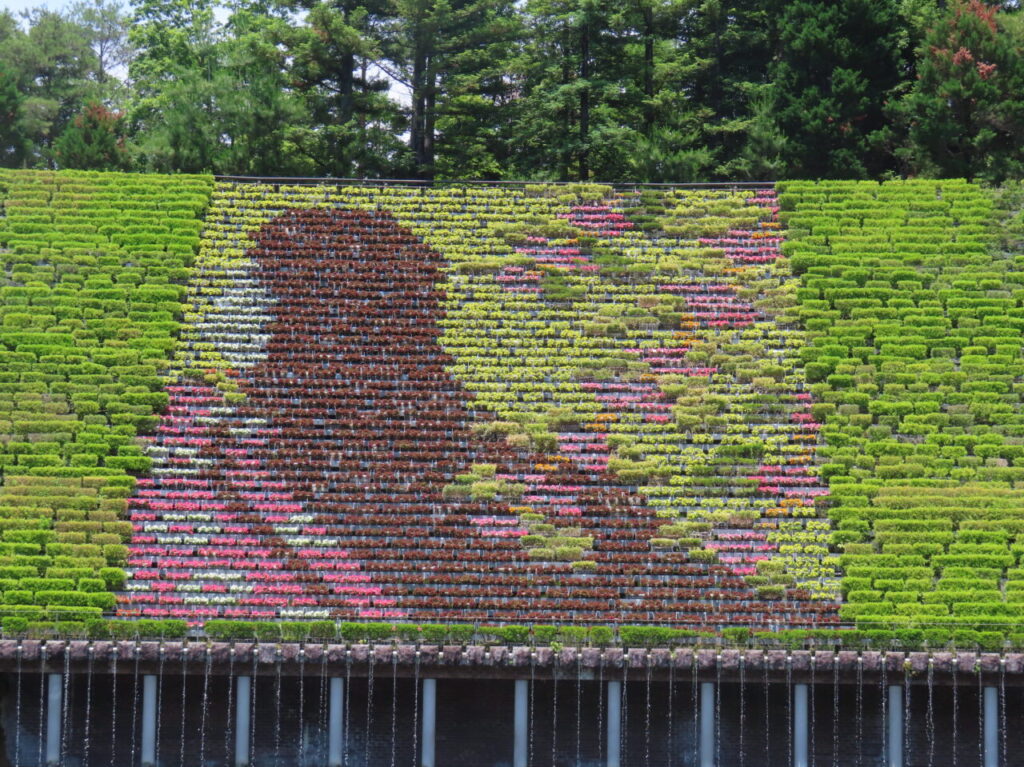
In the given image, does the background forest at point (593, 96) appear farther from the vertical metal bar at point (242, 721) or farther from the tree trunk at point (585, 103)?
the vertical metal bar at point (242, 721)

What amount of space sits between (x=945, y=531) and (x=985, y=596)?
→ 8.42ft

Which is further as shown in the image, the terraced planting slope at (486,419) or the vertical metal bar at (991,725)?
the terraced planting slope at (486,419)

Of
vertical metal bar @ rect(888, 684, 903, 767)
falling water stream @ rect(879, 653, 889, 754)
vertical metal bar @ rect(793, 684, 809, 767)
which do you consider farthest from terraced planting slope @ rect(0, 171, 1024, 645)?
vertical metal bar @ rect(793, 684, 809, 767)

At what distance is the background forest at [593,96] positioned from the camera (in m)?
57.7

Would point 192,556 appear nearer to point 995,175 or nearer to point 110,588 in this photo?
point 110,588

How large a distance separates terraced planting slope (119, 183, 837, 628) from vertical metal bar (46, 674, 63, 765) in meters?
2.52

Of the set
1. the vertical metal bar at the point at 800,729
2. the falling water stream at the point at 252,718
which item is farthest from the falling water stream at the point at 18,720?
the vertical metal bar at the point at 800,729

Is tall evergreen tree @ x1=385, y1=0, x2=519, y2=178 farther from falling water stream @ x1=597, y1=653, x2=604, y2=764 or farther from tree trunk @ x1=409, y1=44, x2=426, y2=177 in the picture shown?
falling water stream @ x1=597, y1=653, x2=604, y2=764

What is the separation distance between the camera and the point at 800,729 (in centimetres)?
3659

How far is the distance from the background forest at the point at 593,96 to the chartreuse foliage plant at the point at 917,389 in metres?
5.65

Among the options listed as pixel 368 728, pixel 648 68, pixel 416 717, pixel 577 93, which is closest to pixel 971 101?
pixel 648 68

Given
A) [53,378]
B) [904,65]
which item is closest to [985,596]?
[53,378]

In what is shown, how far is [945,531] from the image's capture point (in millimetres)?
40594

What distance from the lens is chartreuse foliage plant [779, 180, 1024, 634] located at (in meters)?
39.2
